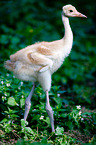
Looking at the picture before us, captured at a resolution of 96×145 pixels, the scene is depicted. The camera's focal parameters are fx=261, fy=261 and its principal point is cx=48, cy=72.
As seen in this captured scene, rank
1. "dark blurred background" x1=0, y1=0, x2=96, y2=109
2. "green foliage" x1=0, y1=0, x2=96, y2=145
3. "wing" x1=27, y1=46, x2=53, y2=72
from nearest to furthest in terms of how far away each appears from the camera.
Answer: "wing" x1=27, y1=46, x2=53, y2=72 < "green foliage" x1=0, y1=0, x2=96, y2=145 < "dark blurred background" x1=0, y1=0, x2=96, y2=109

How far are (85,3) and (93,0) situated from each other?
0.28 meters

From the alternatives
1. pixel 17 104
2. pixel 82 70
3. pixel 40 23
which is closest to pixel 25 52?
pixel 17 104

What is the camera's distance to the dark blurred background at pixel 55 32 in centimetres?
580

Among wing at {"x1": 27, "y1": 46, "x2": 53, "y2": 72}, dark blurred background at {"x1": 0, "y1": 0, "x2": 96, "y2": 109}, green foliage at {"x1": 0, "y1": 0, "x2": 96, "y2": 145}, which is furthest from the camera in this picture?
dark blurred background at {"x1": 0, "y1": 0, "x2": 96, "y2": 109}

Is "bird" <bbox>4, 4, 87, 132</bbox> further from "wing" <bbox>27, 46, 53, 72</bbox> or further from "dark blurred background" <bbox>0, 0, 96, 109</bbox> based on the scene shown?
"dark blurred background" <bbox>0, 0, 96, 109</bbox>

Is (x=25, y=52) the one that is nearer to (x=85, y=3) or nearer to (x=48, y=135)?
(x=48, y=135)

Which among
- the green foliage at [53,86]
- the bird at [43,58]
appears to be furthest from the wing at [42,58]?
the green foliage at [53,86]

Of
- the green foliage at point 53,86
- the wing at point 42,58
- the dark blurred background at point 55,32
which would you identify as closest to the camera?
the wing at point 42,58

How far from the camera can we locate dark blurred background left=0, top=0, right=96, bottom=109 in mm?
5797

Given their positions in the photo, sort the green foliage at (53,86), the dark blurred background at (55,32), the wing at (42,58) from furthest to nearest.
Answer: the dark blurred background at (55,32) < the green foliage at (53,86) < the wing at (42,58)

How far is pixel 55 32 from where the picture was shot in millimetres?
6590

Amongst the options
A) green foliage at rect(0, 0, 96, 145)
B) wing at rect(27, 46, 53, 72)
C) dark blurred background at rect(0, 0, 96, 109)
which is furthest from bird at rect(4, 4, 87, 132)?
dark blurred background at rect(0, 0, 96, 109)

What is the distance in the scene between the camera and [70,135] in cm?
352

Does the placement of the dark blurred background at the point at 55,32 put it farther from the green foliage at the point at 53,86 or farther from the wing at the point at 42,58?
the wing at the point at 42,58
